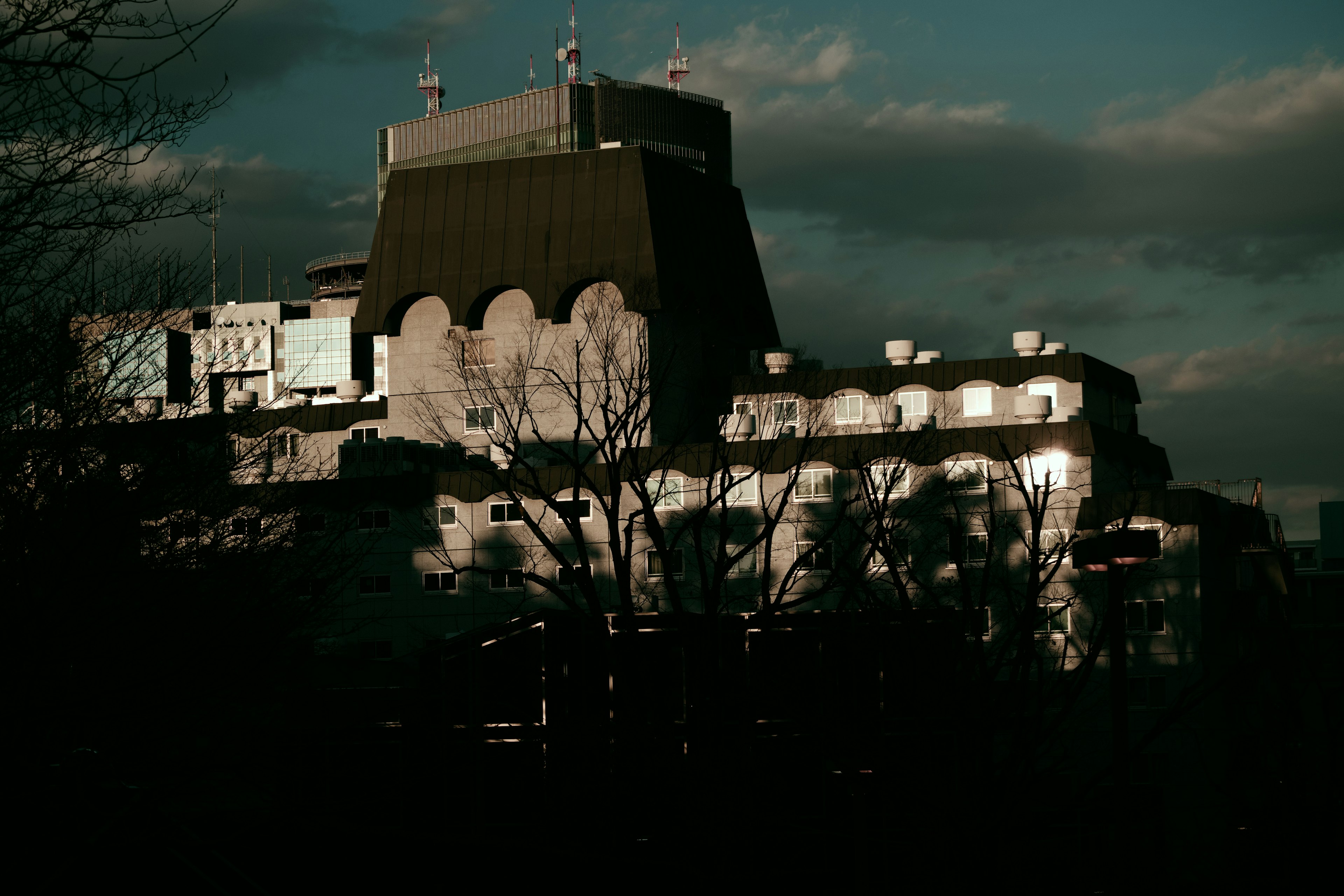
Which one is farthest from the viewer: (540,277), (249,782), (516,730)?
(540,277)

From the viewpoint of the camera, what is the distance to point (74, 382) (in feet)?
51.3

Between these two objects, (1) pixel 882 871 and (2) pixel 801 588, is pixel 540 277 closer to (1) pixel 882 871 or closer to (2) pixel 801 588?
(2) pixel 801 588

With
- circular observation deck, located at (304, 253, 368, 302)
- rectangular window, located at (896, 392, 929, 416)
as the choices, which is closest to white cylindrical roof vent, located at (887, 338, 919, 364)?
rectangular window, located at (896, 392, 929, 416)

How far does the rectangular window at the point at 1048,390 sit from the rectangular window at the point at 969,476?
824cm

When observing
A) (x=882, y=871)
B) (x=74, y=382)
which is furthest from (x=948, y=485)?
(x=74, y=382)

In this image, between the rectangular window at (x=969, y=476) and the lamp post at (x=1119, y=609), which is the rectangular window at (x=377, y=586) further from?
the lamp post at (x=1119, y=609)

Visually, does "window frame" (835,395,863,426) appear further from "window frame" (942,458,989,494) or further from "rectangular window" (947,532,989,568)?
"rectangular window" (947,532,989,568)

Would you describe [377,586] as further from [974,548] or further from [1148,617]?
[1148,617]

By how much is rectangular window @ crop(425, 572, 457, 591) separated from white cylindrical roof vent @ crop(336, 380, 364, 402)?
15.4 metres

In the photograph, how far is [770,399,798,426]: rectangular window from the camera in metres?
61.4

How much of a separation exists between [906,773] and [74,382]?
12339mm

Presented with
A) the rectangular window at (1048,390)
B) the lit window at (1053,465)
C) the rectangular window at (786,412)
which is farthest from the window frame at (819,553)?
the rectangular window at (1048,390)

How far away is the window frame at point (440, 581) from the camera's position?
215 feet

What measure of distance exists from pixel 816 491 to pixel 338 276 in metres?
122
